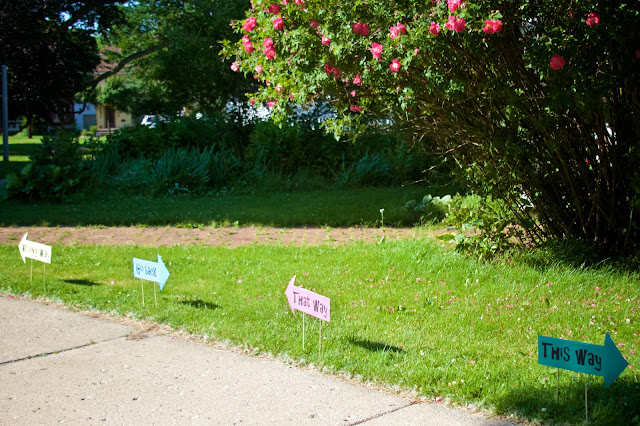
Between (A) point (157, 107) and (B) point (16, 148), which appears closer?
(A) point (157, 107)

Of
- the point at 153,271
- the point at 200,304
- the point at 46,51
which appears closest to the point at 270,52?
the point at 153,271

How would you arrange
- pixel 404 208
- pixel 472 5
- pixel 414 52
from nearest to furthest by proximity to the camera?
pixel 472 5 < pixel 414 52 < pixel 404 208

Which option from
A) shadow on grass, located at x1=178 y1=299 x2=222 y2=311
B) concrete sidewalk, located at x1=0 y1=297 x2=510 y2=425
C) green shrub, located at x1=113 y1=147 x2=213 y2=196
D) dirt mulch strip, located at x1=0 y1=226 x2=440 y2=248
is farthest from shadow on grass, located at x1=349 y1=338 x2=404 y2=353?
green shrub, located at x1=113 y1=147 x2=213 y2=196

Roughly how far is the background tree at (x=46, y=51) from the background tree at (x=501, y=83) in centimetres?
1353

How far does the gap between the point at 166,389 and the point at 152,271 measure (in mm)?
1635

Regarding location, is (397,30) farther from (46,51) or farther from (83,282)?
(46,51)

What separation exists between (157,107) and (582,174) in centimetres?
1202

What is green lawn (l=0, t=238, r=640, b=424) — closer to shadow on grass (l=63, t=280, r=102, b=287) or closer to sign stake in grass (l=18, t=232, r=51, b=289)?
shadow on grass (l=63, t=280, r=102, b=287)

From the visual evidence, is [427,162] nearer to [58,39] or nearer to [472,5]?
[472,5]

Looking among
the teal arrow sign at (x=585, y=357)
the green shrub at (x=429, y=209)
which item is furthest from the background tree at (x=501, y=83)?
the green shrub at (x=429, y=209)

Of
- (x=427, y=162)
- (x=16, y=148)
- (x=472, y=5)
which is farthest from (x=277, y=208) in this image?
(x=16, y=148)

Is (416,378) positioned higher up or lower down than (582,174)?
lower down

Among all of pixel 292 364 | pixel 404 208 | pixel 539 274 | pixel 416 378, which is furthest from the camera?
pixel 404 208

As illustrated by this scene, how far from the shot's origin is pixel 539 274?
602 cm
